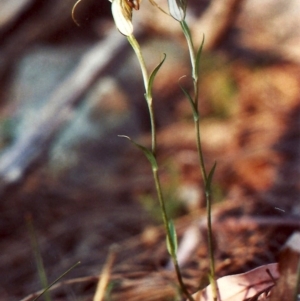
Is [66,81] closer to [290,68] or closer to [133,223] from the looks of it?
[133,223]

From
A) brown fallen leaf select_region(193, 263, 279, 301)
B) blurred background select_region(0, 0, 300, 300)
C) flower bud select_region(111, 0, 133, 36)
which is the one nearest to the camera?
flower bud select_region(111, 0, 133, 36)

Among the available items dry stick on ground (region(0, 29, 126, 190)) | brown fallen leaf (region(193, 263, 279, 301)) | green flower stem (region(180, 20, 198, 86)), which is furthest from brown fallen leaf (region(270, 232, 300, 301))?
dry stick on ground (region(0, 29, 126, 190))

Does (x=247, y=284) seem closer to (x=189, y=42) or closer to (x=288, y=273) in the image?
(x=288, y=273)

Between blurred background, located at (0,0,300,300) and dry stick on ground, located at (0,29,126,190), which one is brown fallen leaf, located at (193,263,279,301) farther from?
dry stick on ground, located at (0,29,126,190)

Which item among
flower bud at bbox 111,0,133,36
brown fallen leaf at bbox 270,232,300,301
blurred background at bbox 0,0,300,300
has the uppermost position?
flower bud at bbox 111,0,133,36

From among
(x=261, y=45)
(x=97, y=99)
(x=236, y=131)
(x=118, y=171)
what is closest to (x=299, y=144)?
(x=236, y=131)

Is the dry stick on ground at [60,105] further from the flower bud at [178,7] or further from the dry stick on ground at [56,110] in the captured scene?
the flower bud at [178,7]
